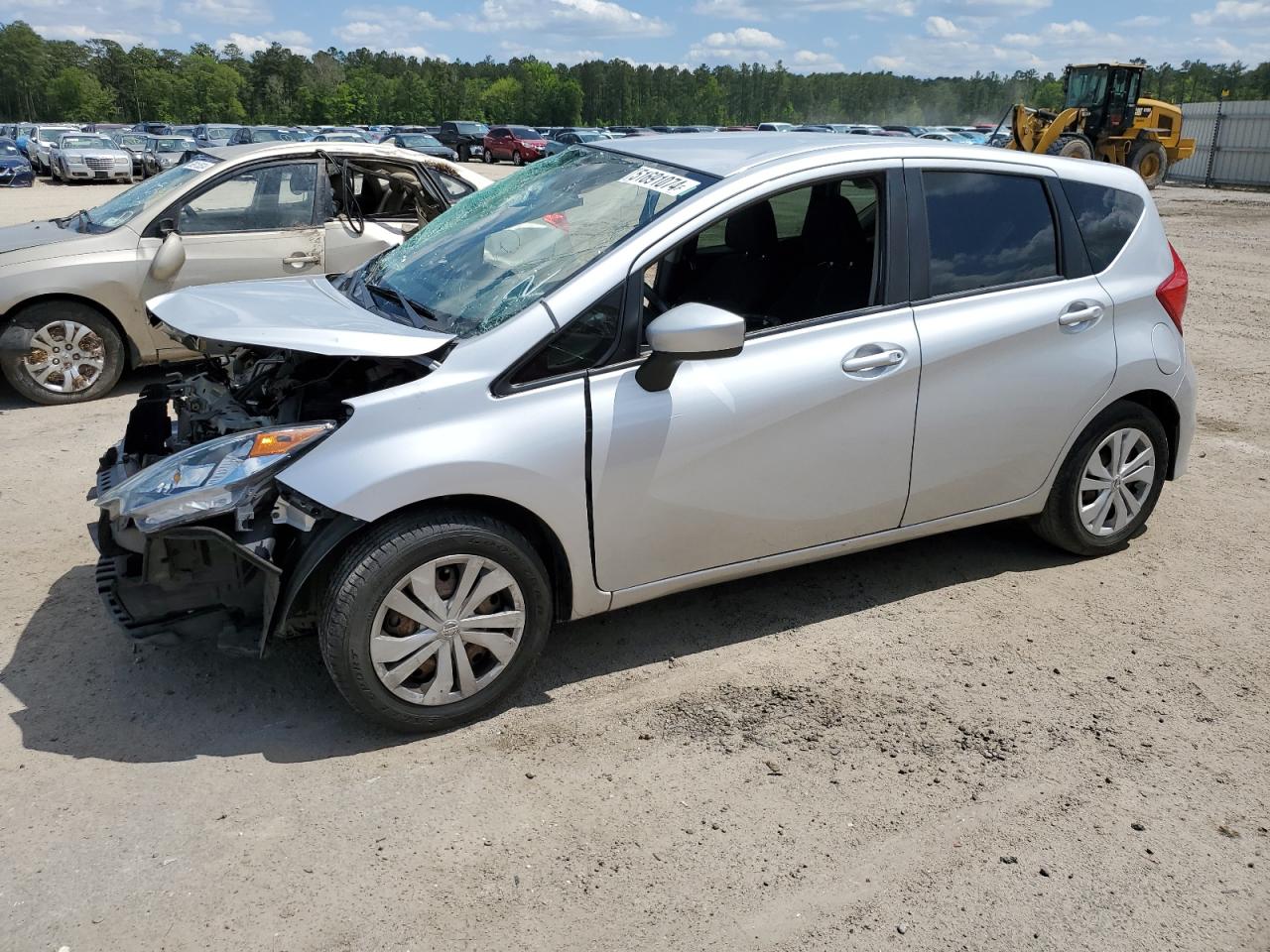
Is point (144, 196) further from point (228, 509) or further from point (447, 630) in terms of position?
point (447, 630)

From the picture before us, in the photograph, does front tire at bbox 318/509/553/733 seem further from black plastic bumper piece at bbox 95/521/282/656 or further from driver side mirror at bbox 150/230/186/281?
driver side mirror at bbox 150/230/186/281

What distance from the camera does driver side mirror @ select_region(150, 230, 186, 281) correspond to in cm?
676

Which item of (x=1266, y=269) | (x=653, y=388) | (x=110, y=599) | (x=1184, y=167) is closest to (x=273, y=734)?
(x=110, y=599)

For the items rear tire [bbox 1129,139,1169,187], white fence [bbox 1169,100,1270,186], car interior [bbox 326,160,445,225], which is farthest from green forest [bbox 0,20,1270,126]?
car interior [bbox 326,160,445,225]

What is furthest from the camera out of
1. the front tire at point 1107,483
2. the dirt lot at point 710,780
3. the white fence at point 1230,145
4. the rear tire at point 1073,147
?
the white fence at point 1230,145

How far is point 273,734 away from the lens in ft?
11.3

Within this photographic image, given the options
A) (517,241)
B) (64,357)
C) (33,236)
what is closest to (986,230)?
(517,241)

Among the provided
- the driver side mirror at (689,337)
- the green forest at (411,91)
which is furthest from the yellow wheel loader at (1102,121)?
the green forest at (411,91)

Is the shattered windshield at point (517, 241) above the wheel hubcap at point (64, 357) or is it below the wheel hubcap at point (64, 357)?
above

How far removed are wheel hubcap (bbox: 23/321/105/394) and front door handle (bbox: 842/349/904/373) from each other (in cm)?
553

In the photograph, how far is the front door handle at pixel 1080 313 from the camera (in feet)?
13.9

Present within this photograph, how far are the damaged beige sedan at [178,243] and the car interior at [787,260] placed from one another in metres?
3.63

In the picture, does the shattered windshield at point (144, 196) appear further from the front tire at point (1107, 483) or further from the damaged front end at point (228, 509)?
the front tire at point (1107, 483)

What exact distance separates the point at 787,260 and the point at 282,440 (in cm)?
218
